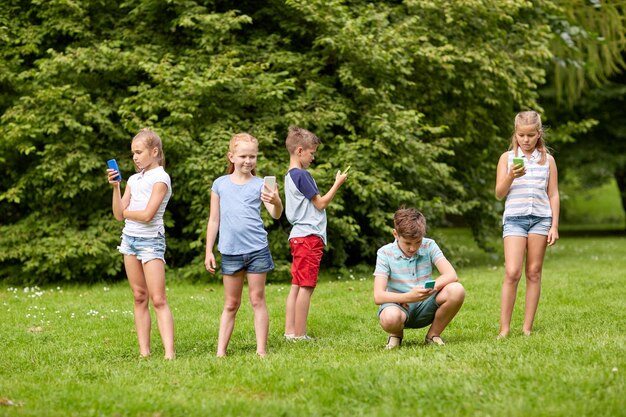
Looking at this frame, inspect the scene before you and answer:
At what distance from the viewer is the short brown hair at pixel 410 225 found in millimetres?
6172

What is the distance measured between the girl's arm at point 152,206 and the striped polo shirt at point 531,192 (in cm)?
277

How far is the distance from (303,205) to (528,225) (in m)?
1.87

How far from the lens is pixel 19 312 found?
9.12 meters

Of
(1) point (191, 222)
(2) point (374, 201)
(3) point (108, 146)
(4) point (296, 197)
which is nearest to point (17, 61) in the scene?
(3) point (108, 146)

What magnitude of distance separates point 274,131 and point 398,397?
7822 millimetres

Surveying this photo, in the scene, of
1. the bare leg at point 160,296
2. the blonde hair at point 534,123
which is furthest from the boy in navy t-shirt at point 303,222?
the blonde hair at point 534,123

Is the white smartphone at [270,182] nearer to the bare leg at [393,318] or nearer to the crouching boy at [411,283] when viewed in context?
the crouching boy at [411,283]

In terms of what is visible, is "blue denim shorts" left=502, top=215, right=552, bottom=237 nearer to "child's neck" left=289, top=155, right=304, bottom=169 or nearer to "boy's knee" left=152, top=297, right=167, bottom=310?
"child's neck" left=289, top=155, right=304, bottom=169

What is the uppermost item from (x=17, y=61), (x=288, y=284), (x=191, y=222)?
(x=17, y=61)

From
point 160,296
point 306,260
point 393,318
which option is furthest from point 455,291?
point 160,296

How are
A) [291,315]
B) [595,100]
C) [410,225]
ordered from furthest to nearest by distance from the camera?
[595,100] → [291,315] → [410,225]

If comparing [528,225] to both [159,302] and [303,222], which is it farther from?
[159,302]

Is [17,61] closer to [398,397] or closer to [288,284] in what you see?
[288,284]

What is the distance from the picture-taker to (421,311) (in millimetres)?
6453
